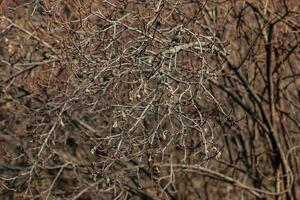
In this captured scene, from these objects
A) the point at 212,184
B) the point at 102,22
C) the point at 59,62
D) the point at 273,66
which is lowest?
the point at 212,184

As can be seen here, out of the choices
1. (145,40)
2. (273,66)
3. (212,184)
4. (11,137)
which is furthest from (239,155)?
(145,40)

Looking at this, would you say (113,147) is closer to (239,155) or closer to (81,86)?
(81,86)

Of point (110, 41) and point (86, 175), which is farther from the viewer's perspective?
point (86, 175)

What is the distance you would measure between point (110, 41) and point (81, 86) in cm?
46

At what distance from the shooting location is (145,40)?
4.90m

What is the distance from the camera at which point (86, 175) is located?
317 inches

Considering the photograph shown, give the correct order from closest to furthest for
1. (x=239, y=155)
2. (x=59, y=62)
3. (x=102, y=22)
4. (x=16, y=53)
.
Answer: (x=102, y=22)
(x=59, y=62)
(x=16, y=53)
(x=239, y=155)

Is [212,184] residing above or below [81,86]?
below

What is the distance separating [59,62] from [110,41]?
147cm

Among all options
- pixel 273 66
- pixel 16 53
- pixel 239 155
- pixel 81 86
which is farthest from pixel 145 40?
pixel 239 155

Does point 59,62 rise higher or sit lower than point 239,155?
higher

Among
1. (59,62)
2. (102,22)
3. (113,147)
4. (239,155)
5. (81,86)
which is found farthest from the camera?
(239,155)

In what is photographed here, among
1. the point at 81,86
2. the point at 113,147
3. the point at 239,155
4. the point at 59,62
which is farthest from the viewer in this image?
the point at 239,155

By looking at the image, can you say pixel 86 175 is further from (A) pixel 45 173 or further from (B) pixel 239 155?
(B) pixel 239 155
